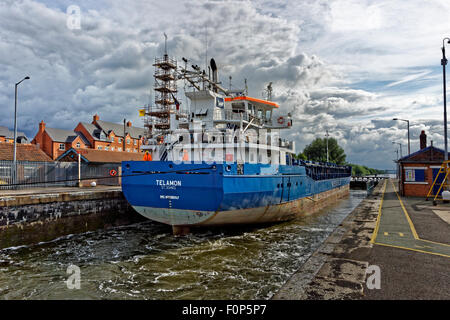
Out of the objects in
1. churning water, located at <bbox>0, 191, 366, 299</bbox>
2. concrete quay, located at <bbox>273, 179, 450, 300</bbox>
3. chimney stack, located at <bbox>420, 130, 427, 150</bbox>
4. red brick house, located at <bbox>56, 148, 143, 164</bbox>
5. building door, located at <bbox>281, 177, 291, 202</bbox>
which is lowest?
churning water, located at <bbox>0, 191, 366, 299</bbox>

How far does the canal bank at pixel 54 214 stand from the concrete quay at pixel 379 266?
417 inches

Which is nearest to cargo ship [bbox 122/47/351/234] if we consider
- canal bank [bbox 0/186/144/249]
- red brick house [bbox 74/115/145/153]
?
canal bank [bbox 0/186/144/249]

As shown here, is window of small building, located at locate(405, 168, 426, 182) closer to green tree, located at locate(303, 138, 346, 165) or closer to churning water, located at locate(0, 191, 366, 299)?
churning water, located at locate(0, 191, 366, 299)

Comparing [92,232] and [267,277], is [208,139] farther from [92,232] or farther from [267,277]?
[92,232]

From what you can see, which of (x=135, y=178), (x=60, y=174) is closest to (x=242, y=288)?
(x=135, y=178)

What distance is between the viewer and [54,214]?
11.6 m

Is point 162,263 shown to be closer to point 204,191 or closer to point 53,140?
point 204,191

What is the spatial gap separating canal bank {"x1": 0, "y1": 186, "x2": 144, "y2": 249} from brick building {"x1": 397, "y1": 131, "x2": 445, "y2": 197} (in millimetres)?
19770

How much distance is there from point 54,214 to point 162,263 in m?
6.41

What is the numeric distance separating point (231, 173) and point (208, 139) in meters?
2.59

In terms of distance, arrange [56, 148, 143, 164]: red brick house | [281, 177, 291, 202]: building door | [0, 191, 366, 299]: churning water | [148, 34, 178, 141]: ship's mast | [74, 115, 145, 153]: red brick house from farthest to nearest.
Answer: [74, 115, 145, 153]: red brick house
[148, 34, 178, 141]: ship's mast
[56, 148, 143, 164]: red brick house
[281, 177, 291, 202]: building door
[0, 191, 366, 299]: churning water

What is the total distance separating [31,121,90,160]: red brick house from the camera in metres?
47.9

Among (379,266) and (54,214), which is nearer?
(379,266)

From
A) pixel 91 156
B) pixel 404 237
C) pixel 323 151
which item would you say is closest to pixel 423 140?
pixel 404 237
